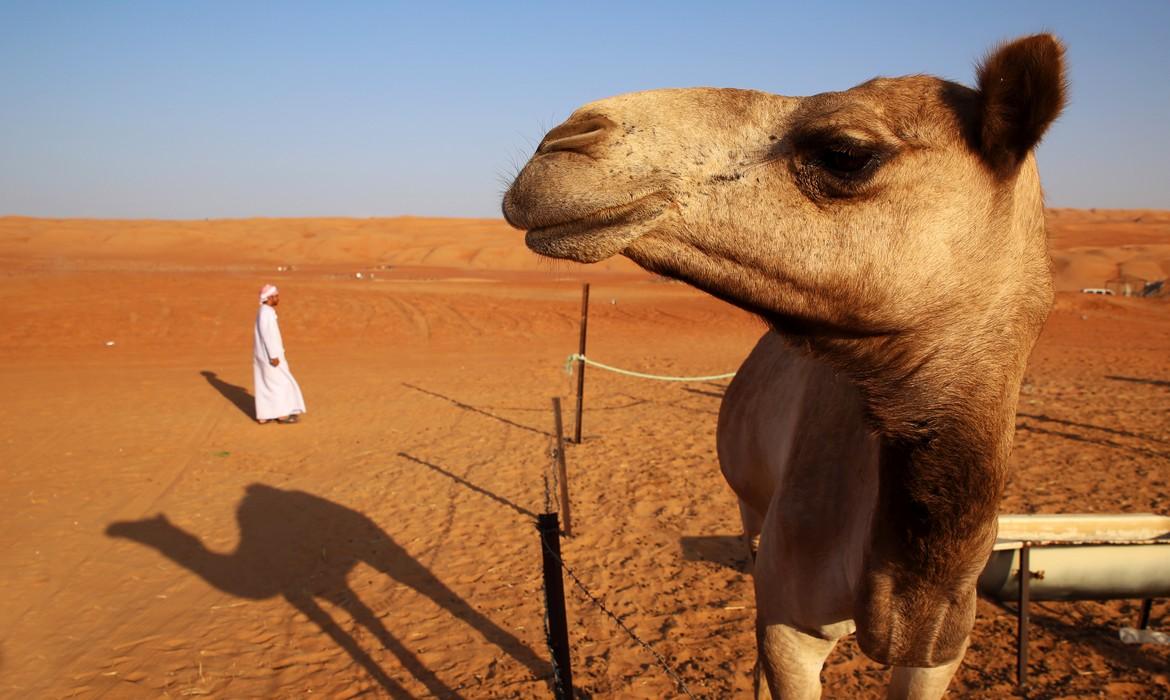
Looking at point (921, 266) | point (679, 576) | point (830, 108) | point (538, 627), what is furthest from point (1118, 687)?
point (830, 108)

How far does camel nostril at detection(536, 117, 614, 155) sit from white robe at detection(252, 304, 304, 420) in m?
10.5

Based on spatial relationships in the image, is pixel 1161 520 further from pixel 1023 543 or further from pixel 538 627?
pixel 538 627

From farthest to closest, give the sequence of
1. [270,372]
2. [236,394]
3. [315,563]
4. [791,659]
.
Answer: [236,394] < [270,372] < [315,563] < [791,659]

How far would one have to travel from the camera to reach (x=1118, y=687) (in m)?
4.46

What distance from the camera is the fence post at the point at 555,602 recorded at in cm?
336

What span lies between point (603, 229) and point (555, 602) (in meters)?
2.24

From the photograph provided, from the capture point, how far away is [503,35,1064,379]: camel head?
1.76m

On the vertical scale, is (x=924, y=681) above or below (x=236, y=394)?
above

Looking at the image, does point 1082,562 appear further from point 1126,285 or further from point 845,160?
point 1126,285

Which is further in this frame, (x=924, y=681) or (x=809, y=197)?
(x=924, y=681)

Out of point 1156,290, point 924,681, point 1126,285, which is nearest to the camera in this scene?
point 924,681

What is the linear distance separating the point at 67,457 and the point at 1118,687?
1126 centimetres

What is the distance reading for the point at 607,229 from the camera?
69.5 inches

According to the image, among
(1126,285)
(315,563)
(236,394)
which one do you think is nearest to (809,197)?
(315,563)
